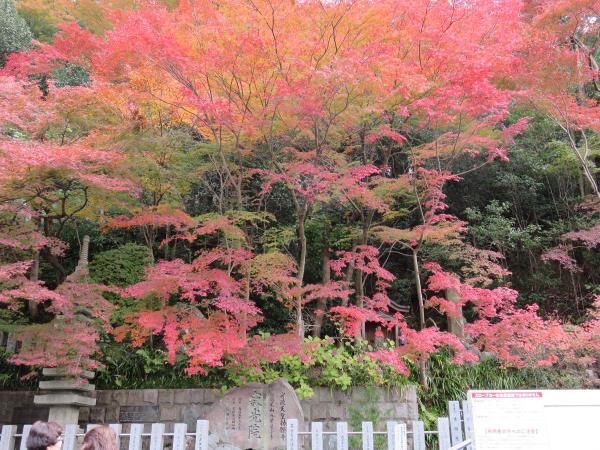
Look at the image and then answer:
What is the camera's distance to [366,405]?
841 centimetres

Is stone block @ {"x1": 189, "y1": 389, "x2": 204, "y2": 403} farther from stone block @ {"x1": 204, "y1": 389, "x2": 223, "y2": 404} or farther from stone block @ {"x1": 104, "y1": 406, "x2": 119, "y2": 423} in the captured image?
stone block @ {"x1": 104, "y1": 406, "x2": 119, "y2": 423}

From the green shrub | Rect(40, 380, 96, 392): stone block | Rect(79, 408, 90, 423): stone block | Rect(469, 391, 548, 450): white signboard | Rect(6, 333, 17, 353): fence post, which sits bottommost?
Rect(79, 408, 90, 423): stone block

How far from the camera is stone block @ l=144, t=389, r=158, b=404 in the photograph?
28.3 feet

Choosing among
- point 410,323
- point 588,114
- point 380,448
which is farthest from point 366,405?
point 588,114

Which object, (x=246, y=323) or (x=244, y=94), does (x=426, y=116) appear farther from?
(x=246, y=323)

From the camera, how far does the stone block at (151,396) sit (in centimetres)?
862

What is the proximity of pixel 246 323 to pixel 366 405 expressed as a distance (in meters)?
2.55

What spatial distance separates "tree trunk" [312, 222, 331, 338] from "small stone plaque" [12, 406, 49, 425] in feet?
16.9

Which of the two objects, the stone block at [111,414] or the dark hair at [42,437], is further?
the stone block at [111,414]

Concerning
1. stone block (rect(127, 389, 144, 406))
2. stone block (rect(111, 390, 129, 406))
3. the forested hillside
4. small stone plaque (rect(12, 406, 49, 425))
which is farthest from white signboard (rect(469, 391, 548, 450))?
small stone plaque (rect(12, 406, 49, 425))

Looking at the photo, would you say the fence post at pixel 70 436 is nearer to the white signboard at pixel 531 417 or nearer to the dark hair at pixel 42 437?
the dark hair at pixel 42 437

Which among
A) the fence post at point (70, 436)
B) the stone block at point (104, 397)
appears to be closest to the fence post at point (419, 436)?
the fence post at point (70, 436)

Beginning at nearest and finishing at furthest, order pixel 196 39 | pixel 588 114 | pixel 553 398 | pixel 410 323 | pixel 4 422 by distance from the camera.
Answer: pixel 553 398
pixel 196 39
pixel 4 422
pixel 588 114
pixel 410 323

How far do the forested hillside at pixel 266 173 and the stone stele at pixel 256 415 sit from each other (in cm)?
46
